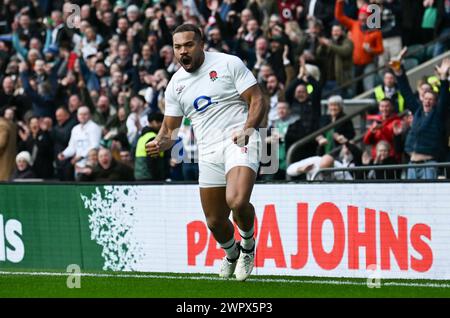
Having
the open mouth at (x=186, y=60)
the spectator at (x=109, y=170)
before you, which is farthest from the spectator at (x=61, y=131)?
the open mouth at (x=186, y=60)

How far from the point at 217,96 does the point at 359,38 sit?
28.8ft

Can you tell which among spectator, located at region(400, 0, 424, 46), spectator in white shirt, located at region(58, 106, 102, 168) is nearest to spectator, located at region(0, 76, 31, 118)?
spectator in white shirt, located at region(58, 106, 102, 168)

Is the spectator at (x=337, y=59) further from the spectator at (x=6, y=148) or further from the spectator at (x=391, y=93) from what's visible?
the spectator at (x=6, y=148)

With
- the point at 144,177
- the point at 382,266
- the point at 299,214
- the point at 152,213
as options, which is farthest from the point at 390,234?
the point at 144,177

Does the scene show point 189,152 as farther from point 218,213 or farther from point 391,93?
point 218,213

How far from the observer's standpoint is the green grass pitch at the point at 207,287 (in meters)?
10.6

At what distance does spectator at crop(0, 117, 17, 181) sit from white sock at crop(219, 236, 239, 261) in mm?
6868

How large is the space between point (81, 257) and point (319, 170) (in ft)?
11.0

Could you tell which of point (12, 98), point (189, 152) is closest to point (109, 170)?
point (189, 152)

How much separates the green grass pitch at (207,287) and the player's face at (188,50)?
2207 mm

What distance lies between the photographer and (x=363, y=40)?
65.0ft

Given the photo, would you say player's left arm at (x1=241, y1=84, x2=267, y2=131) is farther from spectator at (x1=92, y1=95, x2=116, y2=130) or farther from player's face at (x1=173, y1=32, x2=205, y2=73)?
spectator at (x1=92, y1=95, x2=116, y2=130)

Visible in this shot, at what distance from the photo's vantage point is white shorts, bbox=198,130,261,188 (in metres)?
11.3

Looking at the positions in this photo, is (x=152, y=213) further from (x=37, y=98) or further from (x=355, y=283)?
(x=37, y=98)
